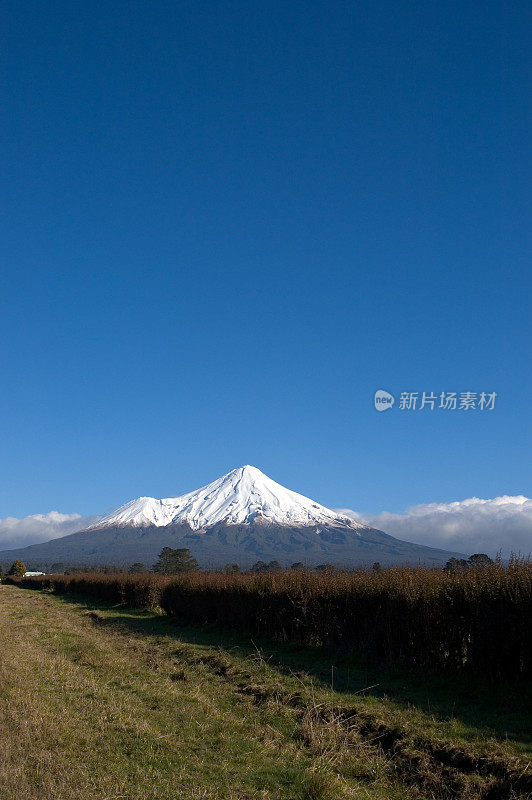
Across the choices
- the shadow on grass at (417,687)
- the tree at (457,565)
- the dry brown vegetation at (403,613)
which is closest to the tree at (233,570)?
the dry brown vegetation at (403,613)

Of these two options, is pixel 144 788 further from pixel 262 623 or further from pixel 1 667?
pixel 262 623

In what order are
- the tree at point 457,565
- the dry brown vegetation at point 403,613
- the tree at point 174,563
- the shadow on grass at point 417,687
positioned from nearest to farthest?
the shadow on grass at point 417,687 < the dry brown vegetation at point 403,613 < the tree at point 457,565 < the tree at point 174,563

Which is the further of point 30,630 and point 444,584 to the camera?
point 30,630

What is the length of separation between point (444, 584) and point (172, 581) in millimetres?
19216

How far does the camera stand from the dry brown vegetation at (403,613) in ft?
39.4

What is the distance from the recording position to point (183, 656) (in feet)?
54.7

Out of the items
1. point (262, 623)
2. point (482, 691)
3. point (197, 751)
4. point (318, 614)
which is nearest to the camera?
point (197, 751)

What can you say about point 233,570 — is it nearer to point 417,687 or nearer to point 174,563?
point 417,687

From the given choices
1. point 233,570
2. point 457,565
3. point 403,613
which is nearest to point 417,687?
point 403,613

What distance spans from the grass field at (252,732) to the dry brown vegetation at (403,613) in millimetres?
804

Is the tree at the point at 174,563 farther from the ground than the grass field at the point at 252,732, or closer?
closer

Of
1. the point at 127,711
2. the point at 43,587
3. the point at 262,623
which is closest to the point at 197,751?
the point at 127,711

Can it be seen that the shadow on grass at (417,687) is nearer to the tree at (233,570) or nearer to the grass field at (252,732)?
the grass field at (252,732)

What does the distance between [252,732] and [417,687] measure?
180 inches
